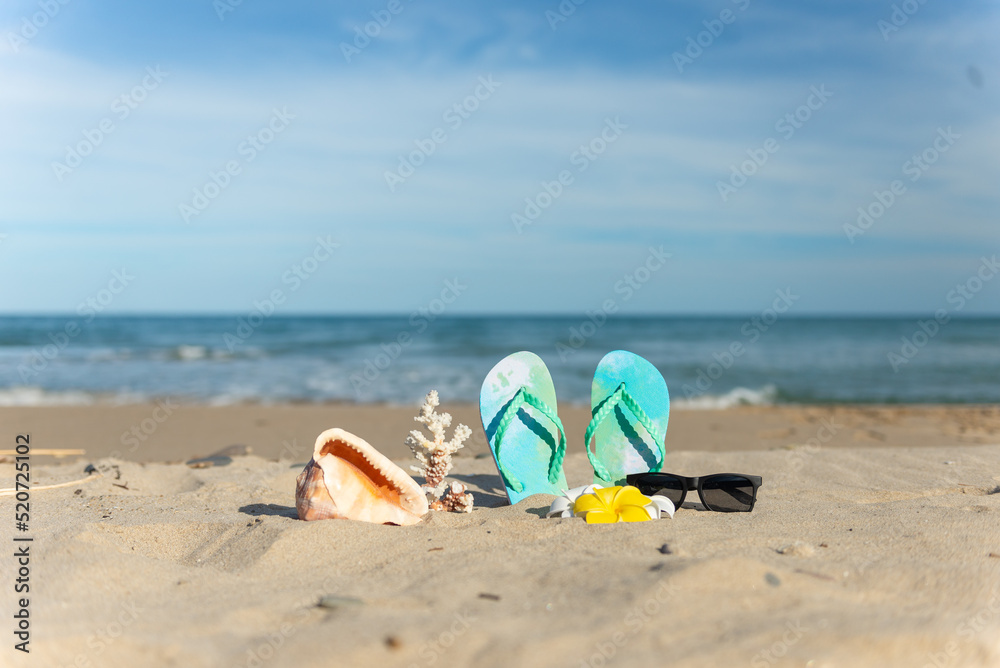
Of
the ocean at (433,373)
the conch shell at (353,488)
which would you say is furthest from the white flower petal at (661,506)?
the ocean at (433,373)

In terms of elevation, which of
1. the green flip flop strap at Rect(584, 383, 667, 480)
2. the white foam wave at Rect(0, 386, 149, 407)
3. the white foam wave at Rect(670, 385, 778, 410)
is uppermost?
the green flip flop strap at Rect(584, 383, 667, 480)

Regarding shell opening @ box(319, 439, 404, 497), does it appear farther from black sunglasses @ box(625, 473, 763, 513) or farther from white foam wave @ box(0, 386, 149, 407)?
white foam wave @ box(0, 386, 149, 407)

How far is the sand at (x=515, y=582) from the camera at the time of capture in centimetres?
160

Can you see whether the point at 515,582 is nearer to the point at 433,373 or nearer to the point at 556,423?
the point at 556,423

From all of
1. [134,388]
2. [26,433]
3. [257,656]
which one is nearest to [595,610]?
[257,656]

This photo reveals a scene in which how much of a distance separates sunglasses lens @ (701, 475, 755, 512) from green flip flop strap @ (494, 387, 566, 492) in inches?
26.6

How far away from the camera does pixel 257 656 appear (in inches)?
63.3

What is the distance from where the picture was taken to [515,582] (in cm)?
200

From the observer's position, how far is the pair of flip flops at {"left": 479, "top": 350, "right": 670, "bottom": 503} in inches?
131

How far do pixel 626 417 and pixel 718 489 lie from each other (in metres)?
0.71

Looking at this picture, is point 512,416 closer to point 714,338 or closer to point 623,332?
point 714,338

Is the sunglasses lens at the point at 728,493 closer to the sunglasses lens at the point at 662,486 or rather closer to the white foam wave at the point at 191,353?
the sunglasses lens at the point at 662,486

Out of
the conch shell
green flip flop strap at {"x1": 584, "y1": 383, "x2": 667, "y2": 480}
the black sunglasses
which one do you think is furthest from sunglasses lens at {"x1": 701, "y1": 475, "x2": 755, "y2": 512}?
the conch shell

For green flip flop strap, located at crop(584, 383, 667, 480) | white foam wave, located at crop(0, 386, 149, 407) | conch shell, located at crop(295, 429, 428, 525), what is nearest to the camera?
conch shell, located at crop(295, 429, 428, 525)
